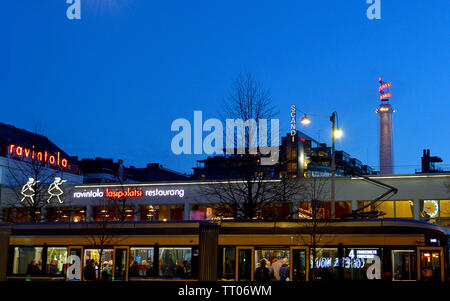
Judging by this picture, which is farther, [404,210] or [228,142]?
[404,210]

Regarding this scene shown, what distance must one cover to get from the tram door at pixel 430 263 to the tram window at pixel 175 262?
8.72 m

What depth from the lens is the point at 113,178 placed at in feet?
280

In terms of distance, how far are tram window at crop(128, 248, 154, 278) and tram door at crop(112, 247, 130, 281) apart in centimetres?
24

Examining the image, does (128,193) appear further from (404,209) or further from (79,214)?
(404,209)

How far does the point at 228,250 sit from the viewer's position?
70.2 ft

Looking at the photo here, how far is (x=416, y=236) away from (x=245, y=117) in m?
13.7

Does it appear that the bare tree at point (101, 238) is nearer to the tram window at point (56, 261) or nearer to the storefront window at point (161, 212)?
the tram window at point (56, 261)

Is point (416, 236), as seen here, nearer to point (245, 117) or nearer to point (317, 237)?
point (317, 237)

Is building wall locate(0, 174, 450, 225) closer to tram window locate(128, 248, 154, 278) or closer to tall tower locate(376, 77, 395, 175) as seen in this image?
tram window locate(128, 248, 154, 278)

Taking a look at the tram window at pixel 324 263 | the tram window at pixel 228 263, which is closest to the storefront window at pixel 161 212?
the tram window at pixel 228 263

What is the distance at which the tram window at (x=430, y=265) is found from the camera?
19.1m

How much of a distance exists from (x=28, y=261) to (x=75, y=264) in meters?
2.47

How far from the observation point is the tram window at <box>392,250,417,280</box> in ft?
63.9
